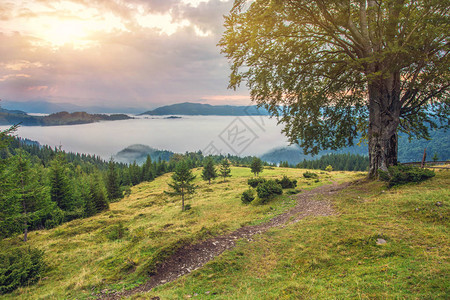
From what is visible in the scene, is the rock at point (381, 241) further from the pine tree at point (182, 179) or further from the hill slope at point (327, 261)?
the pine tree at point (182, 179)

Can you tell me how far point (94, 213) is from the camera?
37.6 m

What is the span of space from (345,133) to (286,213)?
8565 mm

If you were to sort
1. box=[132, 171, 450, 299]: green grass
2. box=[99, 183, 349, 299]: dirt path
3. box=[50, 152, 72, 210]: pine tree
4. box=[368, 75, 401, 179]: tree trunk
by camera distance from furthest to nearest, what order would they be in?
box=[50, 152, 72, 210]: pine tree → box=[368, 75, 401, 179]: tree trunk → box=[99, 183, 349, 299]: dirt path → box=[132, 171, 450, 299]: green grass

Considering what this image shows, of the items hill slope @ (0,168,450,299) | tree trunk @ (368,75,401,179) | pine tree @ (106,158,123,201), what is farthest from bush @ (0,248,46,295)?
pine tree @ (106,158,123,201)

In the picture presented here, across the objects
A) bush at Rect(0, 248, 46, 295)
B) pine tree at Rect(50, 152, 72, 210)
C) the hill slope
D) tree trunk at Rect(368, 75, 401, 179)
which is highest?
tree trunk at Rect(368, 75, 401, 179)

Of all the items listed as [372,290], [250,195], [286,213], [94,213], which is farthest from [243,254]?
[94,213]

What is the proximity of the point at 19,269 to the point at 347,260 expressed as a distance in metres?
15.3

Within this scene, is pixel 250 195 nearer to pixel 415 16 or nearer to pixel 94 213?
pixel 415 16

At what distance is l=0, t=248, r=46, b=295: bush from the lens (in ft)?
30.3

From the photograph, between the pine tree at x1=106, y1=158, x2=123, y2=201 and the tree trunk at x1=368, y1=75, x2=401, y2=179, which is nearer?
the tree trunk at x1=368, y1=75, x2=401, y2=179

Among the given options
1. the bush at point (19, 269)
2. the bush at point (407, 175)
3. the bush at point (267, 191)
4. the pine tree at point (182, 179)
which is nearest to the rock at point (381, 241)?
the bush at point (407, 175)

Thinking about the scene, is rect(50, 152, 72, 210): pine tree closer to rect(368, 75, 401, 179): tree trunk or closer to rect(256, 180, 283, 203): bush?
rect(256, 180, 283, 203): bush

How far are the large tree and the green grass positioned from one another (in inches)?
248

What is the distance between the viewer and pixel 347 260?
5.88 metres
